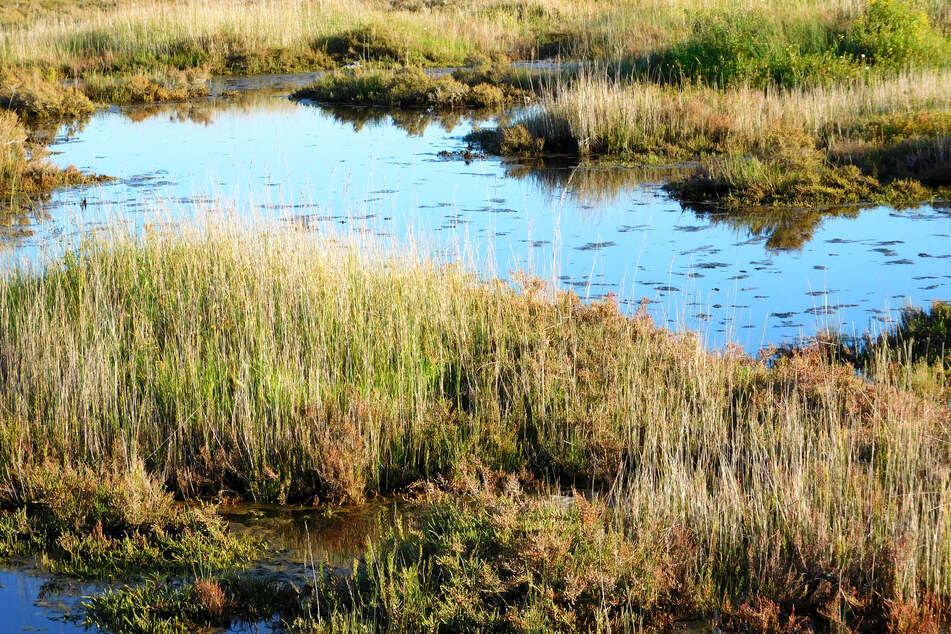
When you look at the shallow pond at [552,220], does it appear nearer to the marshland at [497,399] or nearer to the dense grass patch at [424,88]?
the marshland at [497,399]

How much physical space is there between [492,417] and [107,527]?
2170 mm

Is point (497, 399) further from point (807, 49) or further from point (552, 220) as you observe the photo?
point (807, 49)

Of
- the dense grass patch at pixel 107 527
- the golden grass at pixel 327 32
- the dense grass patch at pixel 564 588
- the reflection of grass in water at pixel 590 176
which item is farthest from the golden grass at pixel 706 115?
the dense grass patch at pixel 107 527

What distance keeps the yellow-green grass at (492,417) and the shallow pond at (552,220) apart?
0.66 m

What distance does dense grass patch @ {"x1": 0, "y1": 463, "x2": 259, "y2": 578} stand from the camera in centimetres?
475

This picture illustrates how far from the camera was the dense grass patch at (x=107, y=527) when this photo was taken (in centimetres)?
475

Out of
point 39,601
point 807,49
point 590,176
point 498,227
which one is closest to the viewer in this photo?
point 39,601

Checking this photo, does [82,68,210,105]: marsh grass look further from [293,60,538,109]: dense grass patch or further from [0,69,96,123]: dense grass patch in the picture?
[293,60,538,109]: dense grass patch

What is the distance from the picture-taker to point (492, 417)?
5840 millimetres

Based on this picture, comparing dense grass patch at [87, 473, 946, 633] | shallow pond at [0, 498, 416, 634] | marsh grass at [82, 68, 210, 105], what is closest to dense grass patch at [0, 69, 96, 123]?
marsh grass at [82, 68, 210, 105]

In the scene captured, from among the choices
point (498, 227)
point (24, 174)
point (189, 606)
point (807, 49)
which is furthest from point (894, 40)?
point (189, 606)

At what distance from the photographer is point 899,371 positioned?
20.1ft

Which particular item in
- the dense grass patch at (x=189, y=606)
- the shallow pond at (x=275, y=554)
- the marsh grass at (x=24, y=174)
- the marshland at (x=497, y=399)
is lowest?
the shallow pond at (x=275, y=554)

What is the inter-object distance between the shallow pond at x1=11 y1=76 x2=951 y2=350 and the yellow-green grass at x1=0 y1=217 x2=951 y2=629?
0.66 meters
